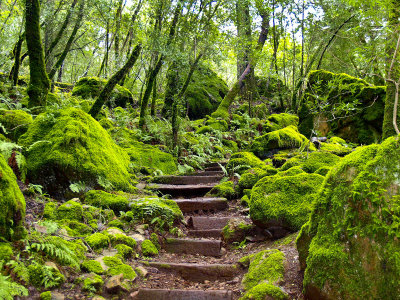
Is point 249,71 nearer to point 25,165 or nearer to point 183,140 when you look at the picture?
point 183,140

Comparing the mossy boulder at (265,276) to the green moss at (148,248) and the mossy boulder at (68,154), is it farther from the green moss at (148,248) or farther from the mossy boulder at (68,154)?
the mossy boulder at (68,154)

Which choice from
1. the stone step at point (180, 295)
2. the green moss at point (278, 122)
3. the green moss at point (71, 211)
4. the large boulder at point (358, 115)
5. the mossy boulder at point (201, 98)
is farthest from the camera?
the mossy boulder at point (201, 98)

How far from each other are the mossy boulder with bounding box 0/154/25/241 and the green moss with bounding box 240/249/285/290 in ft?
8.38

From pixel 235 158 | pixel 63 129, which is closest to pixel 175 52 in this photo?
pixel 235 158

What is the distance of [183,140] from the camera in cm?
1137

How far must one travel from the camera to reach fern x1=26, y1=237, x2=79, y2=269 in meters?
2.88

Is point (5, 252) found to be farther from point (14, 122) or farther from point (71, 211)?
point (14, 122)

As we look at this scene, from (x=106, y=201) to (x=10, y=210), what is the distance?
94.3 inches

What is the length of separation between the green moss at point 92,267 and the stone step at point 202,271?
894 millimetres

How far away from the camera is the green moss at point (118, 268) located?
11.3 ft

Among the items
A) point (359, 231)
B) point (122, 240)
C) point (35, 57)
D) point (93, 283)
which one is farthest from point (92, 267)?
point (35, 57)

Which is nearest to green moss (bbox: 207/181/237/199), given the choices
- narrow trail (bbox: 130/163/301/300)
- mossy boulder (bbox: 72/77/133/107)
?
narrow trail (bbox: 130/163/301/300)

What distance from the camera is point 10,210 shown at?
2.86m

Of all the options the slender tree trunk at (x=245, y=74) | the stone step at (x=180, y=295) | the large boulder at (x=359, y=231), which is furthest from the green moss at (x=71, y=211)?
the slender tree trunk at (x=245, y=74)
